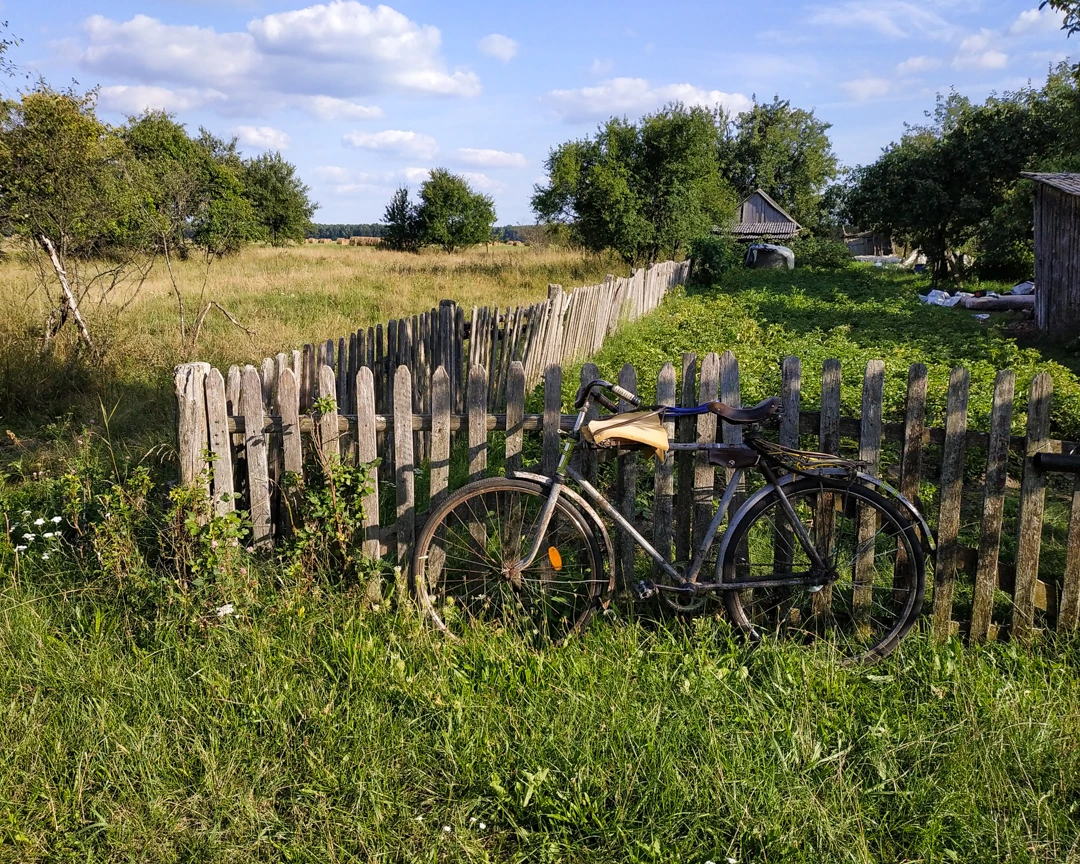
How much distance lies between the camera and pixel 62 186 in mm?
9500

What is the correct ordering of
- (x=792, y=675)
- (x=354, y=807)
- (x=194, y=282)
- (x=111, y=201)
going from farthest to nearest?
(x=194, y=282), (x=111, y=201), (x=792, y=675), (x=354, y=807)

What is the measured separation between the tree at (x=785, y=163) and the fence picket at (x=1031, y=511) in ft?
214

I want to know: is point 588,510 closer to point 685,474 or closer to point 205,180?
point 685,474

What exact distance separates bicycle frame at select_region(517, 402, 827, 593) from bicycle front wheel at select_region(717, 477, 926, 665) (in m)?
0.04

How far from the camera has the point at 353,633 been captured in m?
3.36

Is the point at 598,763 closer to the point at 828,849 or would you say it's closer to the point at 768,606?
the point at 828,849

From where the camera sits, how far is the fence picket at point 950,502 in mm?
3439

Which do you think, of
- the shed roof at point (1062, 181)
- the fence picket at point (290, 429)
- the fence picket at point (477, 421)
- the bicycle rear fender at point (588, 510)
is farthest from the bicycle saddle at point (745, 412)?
the shed roof at point (1062, 181)

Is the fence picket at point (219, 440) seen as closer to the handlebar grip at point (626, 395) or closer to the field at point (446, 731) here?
the field at point (446, 731)

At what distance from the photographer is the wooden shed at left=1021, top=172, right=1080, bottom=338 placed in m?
14.9

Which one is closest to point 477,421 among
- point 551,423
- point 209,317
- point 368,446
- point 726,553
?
point 551,423

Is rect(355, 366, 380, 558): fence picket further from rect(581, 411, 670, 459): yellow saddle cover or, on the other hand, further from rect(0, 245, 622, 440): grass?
rect(0, 245, 622, 440): grass

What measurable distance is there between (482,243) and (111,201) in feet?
137

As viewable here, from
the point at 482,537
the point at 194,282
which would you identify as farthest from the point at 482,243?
the point at 482,537
